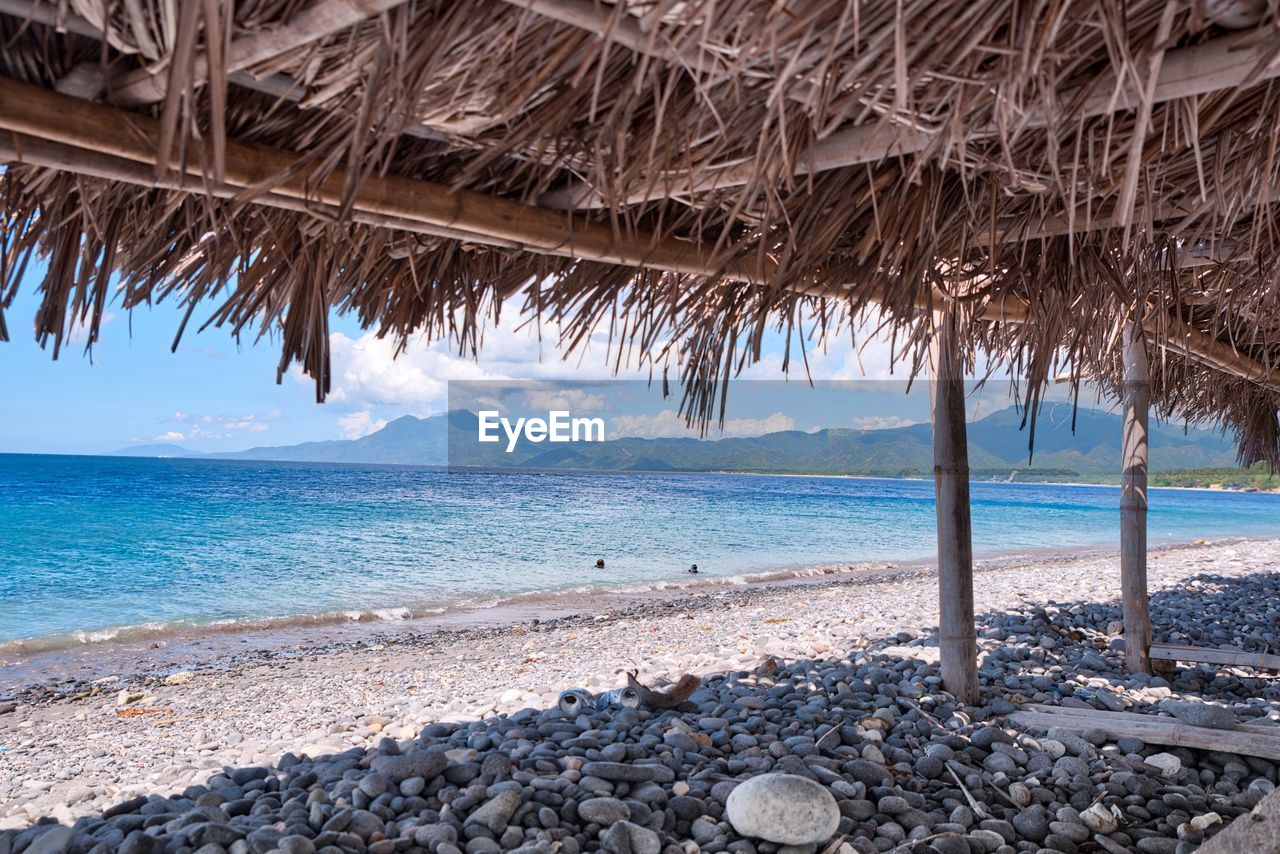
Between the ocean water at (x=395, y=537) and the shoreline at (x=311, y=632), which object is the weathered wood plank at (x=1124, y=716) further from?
the ocean water at (x=395, y=537)

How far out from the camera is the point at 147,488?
998 inches

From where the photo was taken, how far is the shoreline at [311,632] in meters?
5.66

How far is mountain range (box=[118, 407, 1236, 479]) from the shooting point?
42.9 metres

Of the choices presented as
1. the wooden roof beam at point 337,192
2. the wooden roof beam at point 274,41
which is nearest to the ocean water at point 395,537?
the wooden roof beam at point 337,192

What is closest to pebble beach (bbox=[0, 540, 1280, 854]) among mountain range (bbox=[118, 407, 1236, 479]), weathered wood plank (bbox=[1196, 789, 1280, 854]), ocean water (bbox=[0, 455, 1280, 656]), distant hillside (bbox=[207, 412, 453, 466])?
weathered wood plank (bbox=[1196, 789, 1280, 854])

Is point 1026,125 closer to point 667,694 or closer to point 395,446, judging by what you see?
point 667,694

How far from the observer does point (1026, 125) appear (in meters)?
1.19

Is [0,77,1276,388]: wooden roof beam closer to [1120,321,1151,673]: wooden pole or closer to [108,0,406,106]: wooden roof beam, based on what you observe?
[108,0,406,106]: wooden roof beam

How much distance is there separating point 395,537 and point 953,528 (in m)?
14.1

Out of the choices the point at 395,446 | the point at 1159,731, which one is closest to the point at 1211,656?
the point at 1159,731

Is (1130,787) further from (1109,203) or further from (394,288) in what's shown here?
(394,288)

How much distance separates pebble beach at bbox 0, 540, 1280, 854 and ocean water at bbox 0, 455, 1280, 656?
3588 millimetres

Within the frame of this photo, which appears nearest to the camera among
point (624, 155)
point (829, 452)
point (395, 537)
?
point (624, 155)

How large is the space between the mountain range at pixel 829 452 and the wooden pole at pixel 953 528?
39117 millimetres
